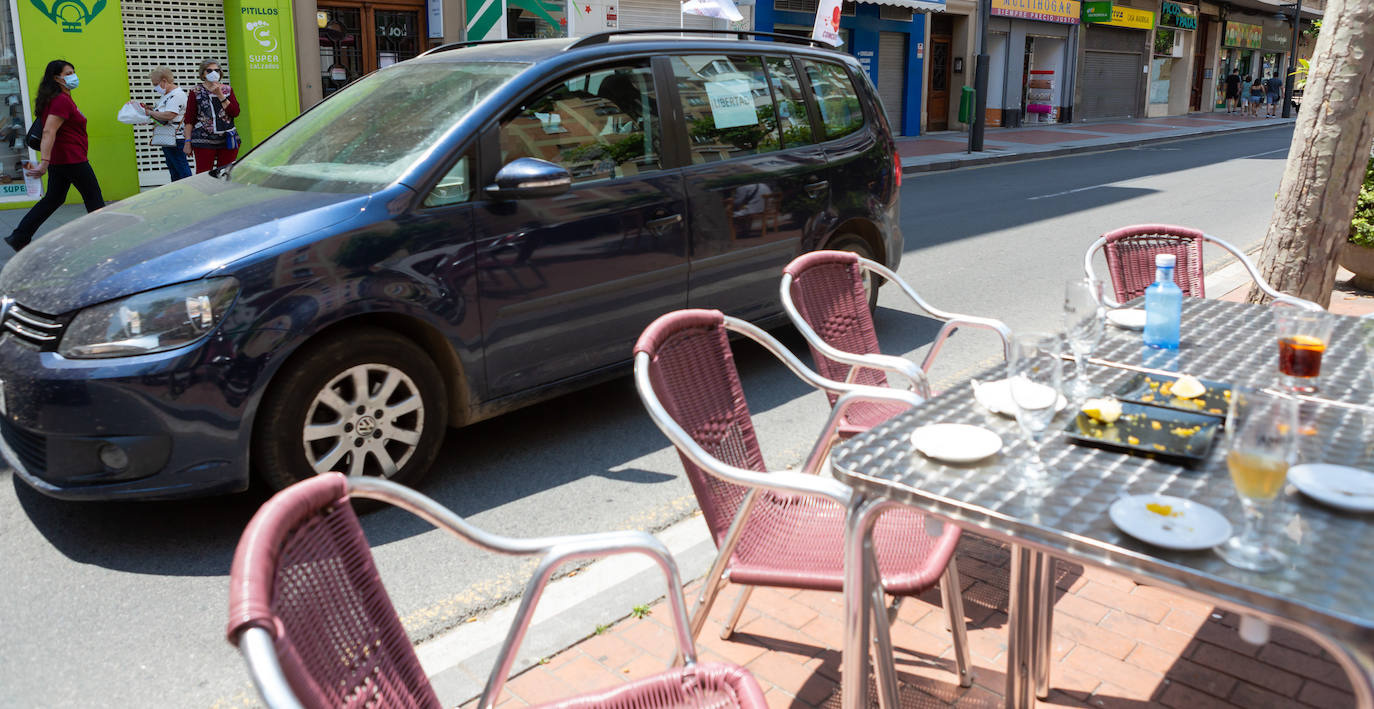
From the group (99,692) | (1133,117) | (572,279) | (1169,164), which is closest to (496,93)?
(572,279)

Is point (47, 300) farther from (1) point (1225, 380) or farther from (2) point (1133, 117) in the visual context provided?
(2) point (1133, 117)

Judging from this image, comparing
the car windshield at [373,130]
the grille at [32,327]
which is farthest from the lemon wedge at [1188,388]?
the grille at [32,327]

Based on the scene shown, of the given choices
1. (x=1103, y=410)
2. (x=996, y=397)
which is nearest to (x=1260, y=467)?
(x=1103, y=410)

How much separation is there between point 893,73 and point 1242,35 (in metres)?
→ 28.2

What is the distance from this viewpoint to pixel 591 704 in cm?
204

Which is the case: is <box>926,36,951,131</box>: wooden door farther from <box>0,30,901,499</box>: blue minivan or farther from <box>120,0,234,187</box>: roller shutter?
<box>0,30,901,499</box>: blue minivan

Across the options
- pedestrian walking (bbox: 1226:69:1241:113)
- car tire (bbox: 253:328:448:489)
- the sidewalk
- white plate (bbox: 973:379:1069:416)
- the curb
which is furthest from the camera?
pedestrian walking (bbox: 1226:69:1241:113)

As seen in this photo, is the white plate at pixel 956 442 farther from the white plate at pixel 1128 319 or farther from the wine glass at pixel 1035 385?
the white plate at pixel 1128 319

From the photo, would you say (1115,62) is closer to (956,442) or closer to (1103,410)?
(1103,410)

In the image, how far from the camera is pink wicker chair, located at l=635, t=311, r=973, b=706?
2.53 m

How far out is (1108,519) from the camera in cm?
201

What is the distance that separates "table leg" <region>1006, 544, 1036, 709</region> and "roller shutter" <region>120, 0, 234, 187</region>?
13.1 metres

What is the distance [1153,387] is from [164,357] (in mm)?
3021

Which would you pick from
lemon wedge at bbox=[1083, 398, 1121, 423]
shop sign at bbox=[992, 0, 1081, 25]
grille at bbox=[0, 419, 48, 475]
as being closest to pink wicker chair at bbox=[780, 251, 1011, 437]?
lemon wedge at bbox=[1083, 398, 1121, 423]
